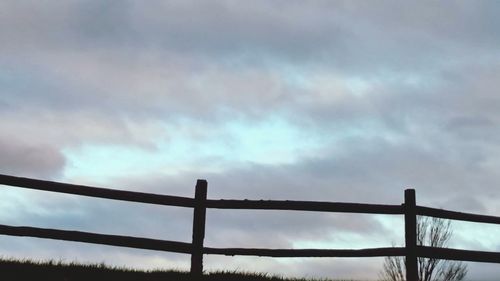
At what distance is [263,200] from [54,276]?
3.65 m

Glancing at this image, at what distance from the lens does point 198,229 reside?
11844mm

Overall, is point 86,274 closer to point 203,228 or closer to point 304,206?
point 203,228

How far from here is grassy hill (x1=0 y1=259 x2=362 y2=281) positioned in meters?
10.9

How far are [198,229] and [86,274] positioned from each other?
6.49 feet

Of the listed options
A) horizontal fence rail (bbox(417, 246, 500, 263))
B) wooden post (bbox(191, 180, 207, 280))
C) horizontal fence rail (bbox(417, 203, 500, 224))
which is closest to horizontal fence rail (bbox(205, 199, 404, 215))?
wooden post (bbox(191, 180, 207, 280))

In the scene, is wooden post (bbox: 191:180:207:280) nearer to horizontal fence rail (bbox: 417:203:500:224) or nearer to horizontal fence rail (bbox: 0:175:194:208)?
horizontal fence rail (bbox: 0:175:194:208)

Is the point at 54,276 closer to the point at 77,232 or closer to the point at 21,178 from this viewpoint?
the point at 77,232

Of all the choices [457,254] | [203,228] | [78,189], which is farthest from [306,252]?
[78,189]

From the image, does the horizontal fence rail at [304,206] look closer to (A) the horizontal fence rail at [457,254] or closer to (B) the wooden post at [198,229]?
(B) the wooden post at [198,229]

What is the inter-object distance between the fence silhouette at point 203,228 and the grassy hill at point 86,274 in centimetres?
39

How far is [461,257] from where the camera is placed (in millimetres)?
12281

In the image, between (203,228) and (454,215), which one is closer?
(203,228)

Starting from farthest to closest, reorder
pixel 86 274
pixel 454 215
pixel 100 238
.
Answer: pixel 454 215 < pixel 100 238 < pixel 86 274

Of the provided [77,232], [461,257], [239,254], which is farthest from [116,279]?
[461,257]
